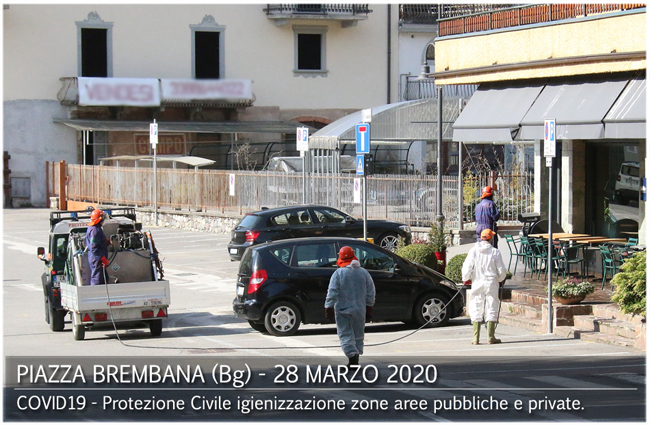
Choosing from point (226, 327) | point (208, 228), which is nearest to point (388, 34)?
point (208, 228)

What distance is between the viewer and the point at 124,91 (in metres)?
43.9

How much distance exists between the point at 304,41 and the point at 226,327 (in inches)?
1300

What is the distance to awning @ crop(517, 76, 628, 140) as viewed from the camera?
53.0 feet

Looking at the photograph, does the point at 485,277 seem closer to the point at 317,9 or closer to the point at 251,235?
the point at 251,235

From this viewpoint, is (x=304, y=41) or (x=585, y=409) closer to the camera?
(x=585, y=409)

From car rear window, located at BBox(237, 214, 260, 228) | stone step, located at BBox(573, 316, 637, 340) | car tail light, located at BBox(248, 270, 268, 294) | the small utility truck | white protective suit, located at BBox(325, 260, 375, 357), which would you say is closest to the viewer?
white protective suit, located at BBox(325, 260, 375, 357)

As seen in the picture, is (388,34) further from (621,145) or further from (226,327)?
(226,327)

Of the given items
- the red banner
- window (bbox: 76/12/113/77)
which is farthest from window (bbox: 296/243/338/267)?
window (bbox: 76/12/113/77)

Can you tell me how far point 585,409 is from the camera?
28.7ft

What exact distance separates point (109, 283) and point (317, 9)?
33465 mm

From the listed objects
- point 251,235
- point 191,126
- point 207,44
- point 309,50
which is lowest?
point 251,235

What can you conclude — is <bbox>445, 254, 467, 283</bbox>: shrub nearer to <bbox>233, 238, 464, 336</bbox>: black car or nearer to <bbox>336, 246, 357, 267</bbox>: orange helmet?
<bbox>233, 238, 464, 336</bbox>: black car

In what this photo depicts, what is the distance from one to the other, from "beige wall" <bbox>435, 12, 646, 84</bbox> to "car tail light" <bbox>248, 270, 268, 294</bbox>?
699cm

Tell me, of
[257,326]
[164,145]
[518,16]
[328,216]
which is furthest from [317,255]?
[164,145]
